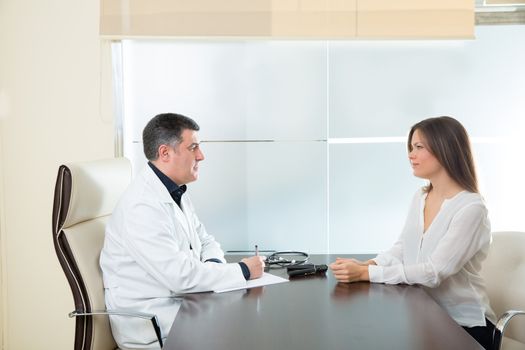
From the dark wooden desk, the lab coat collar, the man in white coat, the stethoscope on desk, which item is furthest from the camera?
the stethoscope on desk

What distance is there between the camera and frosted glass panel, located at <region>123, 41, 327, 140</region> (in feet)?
11.9

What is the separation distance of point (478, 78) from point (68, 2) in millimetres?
2403

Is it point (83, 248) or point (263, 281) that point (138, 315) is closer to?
point (83, 248)

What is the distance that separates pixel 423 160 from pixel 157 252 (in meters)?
1.12

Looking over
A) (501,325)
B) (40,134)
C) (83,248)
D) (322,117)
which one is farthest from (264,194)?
(501,325)

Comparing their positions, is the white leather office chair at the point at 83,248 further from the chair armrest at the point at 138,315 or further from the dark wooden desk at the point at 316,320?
the dark wooden desk at the point at 316,320

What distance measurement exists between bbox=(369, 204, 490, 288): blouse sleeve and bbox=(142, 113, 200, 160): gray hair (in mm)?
955

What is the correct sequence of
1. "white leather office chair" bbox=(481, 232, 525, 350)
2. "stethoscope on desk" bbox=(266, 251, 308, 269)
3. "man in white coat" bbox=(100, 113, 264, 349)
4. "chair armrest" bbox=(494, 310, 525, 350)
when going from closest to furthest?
"chair armrest" bbox=(494, 310, 525, 350), "man in white coat" bbox=(100, 113, 264, 349), "white leather office chair" bbox=(481, 232, 525, 350), "stethoscope on desk" bbox=(266, 251, 308, 269)

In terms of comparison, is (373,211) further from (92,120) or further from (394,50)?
(92,120)

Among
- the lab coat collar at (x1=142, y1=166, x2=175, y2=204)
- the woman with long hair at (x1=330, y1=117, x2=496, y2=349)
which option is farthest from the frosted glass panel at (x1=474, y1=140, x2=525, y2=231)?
the lab coat collar at (x1=142, y1=166, x2=175, y2=204)

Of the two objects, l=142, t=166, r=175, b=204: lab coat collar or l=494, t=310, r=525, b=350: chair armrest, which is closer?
l=494, t=310, r=525, b=350: chair armrest

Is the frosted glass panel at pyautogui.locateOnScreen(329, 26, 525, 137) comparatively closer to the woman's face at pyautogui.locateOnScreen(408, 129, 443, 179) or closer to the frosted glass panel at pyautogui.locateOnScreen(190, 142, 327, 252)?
the frosted glass panel at pyautogui.locateOnScreen(190, 142, 327, 252)

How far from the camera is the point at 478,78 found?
361 cm

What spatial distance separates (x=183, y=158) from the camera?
8.65ft
